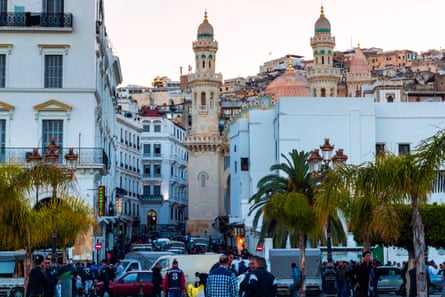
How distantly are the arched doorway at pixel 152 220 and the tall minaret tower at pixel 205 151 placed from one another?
7798mm

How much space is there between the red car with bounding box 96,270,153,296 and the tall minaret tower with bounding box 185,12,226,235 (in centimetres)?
5956

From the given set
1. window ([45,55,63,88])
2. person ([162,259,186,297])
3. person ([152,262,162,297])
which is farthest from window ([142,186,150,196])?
person ([162,259,186,297])

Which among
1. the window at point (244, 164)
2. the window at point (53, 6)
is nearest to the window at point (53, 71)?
the window at point (53, 6)

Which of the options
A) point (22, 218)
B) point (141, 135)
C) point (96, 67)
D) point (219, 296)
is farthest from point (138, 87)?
point (219, 296)

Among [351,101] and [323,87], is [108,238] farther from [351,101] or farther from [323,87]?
[323,87]

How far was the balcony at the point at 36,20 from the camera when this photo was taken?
4397 cm

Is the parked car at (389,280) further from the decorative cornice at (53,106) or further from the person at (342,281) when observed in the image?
the decorative cornice at (53,106)

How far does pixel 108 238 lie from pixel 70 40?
1668 cm

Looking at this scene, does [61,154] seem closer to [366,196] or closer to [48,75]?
[48,75]

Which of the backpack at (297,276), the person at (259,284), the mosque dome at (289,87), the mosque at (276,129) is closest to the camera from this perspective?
the person at (259,284)

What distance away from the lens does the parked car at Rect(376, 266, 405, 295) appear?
1438 inches

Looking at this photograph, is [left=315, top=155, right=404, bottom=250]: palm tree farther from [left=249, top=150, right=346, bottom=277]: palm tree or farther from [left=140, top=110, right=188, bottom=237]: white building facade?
[left=140, top=110, right=188, bottom=237]: white building facade

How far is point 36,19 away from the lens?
4422 centimetres

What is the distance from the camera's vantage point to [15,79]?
144 feet
